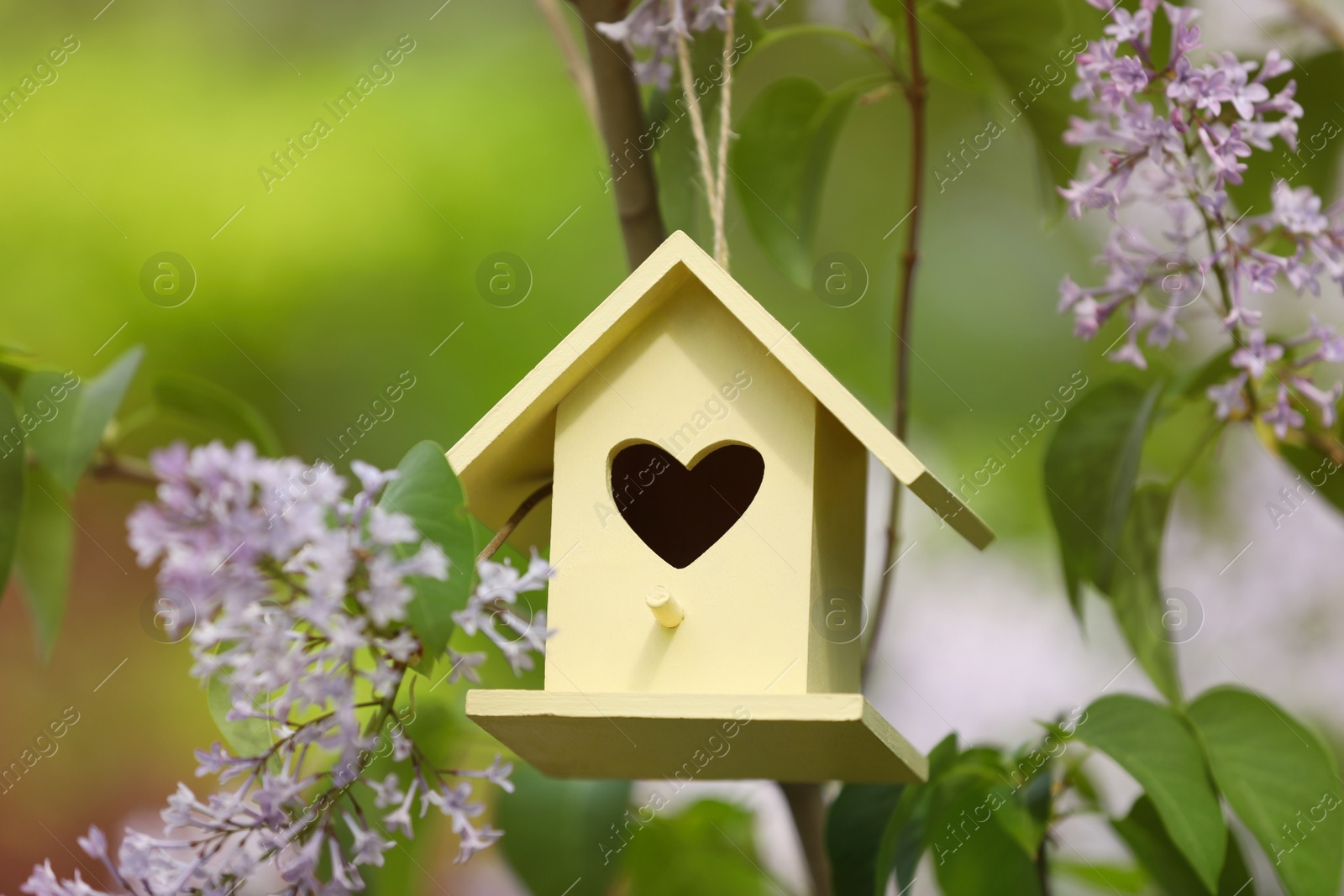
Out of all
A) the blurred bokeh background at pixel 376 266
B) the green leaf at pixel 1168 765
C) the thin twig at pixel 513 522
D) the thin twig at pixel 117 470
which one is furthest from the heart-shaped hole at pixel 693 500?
the blurred bokeh background at pixel 376 266

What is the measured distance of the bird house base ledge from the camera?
22.6 inches

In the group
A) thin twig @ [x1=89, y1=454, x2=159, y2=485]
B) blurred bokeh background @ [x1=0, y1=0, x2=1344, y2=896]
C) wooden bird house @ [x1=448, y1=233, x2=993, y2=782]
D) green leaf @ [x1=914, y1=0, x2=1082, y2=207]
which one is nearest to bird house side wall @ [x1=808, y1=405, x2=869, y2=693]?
wooden bird house @ [x1=448, y1=233, x2=993, y2=782]

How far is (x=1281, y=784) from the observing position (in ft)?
2.28

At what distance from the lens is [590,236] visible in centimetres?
220

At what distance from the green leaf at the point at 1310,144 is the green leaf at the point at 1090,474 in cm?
20

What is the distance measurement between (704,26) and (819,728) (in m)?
0.48

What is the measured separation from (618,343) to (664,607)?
0.19 meters

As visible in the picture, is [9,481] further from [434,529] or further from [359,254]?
[359,254]

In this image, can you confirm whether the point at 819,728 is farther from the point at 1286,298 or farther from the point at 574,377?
the point at 1286,298

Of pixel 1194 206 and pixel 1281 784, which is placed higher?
pixel 1194 206

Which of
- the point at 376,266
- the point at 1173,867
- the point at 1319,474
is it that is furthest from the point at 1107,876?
the point at 376,266

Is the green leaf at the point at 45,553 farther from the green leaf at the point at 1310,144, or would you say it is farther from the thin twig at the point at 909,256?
the green leaf at the point at 1310,144

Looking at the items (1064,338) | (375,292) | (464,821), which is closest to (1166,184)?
(464,821)

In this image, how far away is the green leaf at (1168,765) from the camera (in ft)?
2.11
